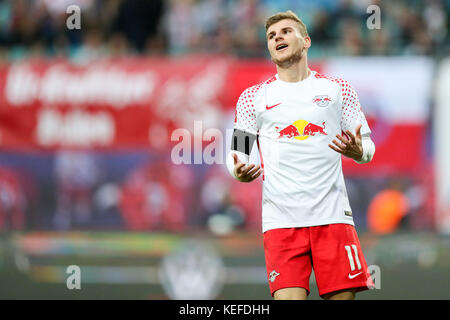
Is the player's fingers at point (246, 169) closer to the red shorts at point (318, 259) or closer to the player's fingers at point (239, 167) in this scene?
the player's fingers at point (239, 167)

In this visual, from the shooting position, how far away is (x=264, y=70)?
10.8 metres

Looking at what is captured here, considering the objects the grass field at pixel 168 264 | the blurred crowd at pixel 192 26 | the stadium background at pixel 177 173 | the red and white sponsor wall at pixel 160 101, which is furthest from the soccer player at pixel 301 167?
the blurred crowd at pixel 192 26

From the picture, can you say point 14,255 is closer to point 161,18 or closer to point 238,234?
point 238,234

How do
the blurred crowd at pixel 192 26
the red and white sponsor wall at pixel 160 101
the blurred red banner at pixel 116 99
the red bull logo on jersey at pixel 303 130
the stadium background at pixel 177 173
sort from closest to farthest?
the red bull logo on jersey at pixel 303 130 → the stadium background at pixel 177 173 → the red and white sponsor wall at pixel 160 101 → the blurred red banner at pixel 116 99 → the blurred crowd at pixel 192 26

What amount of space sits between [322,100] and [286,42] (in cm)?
44

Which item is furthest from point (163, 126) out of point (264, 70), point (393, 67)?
point (393, 67)

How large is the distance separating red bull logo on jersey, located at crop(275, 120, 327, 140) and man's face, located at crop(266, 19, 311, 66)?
1.39 feet

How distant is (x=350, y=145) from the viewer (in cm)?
483

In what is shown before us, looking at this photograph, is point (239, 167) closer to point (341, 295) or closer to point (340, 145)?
point (340, 145)

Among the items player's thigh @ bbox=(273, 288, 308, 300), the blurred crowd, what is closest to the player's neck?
player's thigh @ bbox=(273, 288, 308, 300)

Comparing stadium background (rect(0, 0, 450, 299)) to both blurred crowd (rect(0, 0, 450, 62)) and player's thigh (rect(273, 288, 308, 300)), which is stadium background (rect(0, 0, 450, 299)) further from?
player's thigh (rect(273, 288, 308, 300))

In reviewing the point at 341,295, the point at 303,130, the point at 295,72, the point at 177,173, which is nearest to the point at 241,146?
the point at 303,130

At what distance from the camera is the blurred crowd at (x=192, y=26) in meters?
11.6

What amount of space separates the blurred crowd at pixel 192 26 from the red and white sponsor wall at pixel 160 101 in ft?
1.55
